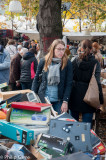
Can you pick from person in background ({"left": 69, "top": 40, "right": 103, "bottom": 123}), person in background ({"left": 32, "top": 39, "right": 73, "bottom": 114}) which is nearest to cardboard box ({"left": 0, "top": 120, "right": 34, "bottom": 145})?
person in background ({"left": 32, "top": 39, "right": 73, "bottom": 114})

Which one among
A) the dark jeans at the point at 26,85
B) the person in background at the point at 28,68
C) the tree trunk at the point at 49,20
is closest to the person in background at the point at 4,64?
the person in background at the point at 28,68

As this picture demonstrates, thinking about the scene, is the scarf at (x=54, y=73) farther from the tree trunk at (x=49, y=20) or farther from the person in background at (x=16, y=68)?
the person in background at (x=16, y=68)

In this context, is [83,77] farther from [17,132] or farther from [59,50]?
[17,132]

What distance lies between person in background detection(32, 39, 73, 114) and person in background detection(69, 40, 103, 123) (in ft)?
0.68

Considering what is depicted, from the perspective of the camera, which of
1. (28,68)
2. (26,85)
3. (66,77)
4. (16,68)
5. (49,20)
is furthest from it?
(16,68)

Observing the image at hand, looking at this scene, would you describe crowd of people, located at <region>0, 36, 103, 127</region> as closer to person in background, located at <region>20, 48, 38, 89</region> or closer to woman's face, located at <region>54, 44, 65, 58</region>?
woman's face, located at <region>54, 44, 65, 58</region>

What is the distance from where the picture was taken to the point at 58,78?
4113mm

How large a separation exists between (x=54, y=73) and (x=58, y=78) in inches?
3.8

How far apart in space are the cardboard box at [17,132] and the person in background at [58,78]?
1162 millimetres

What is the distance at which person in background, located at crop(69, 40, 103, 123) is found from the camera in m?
4.32

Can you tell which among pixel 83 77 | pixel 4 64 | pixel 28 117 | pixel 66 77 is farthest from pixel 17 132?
pixel 4 64

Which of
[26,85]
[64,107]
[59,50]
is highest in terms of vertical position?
[59,50]

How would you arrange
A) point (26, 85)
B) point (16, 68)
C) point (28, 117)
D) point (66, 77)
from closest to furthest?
point (28, 117) < point (66, 77) < point (26, 85) < point (16, 68)

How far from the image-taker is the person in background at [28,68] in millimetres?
7117
